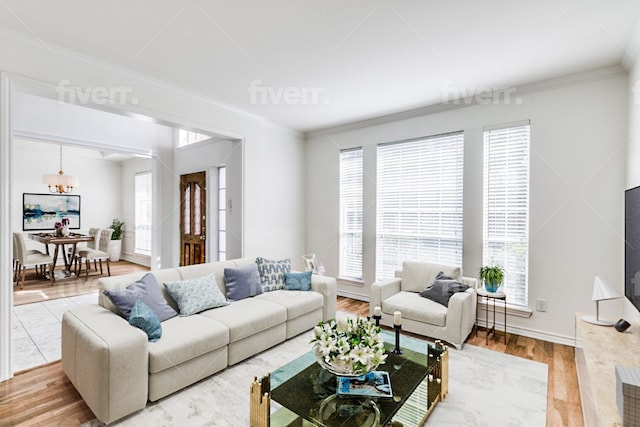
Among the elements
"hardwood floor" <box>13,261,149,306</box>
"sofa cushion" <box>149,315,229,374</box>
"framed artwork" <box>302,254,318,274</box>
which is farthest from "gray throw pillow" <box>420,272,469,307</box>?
"hardwood floor" <box>13,261,149,306</box>

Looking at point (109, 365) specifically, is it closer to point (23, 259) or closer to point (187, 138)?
point (187, 138)

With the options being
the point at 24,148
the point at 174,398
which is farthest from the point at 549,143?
the point at 24,148

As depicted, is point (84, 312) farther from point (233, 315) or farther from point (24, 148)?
point (24, 148)

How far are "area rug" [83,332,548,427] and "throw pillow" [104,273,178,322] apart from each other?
69 centimetres

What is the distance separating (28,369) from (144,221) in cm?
578

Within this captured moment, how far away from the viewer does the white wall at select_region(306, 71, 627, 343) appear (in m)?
2.98

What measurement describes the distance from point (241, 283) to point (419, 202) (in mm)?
2568

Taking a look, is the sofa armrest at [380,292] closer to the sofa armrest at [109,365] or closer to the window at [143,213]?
the sofa armrest at [109,365]

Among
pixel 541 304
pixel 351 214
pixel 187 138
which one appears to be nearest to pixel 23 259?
pixel 187 138

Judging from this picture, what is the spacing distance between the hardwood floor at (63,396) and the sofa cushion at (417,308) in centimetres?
67

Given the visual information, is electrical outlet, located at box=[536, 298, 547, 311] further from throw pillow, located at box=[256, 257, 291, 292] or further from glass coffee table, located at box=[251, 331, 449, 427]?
throw pillow, located at box=[256, 257, 291, 292]

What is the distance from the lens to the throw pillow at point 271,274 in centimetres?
370

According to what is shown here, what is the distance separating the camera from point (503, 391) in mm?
2389

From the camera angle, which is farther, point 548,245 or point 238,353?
point 548,245
